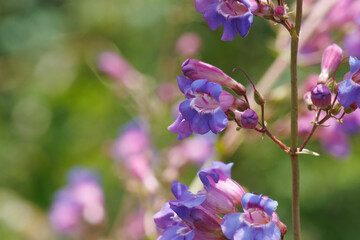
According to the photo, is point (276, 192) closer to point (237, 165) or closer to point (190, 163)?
point (237, 165)

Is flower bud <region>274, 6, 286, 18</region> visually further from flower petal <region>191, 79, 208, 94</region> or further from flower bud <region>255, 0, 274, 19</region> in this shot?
flower petal <region>191, 79, 208, 94</region>

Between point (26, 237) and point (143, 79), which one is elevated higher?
point (143, 79)

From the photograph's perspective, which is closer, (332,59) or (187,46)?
(332,59)

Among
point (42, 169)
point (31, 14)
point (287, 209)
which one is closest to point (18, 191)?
point (42, 169)

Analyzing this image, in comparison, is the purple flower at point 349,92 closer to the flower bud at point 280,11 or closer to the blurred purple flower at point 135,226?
the flower bud at point 280,11

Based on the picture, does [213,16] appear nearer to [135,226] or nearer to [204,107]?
[204,107]

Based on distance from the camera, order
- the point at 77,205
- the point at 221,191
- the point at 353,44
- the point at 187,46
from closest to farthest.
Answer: the point at 221,191 → the point at 353,44 → the point at 77,205 → the point at 187,46

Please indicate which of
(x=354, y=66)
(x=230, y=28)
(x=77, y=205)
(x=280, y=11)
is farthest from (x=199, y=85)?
(x=77, y=205)
